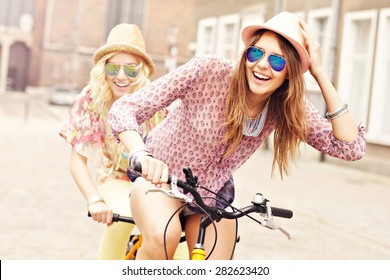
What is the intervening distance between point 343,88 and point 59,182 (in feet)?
32.5

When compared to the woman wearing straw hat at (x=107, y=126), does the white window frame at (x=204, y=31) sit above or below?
above

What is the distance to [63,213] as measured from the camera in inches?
384

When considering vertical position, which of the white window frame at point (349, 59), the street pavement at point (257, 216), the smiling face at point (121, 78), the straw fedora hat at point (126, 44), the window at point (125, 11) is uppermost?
the window at point (125, 11)

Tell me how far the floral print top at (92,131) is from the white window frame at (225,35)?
2203 centimetres

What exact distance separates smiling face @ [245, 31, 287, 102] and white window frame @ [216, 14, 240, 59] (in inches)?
903

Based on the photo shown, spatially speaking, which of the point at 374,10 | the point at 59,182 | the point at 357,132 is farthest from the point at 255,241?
the point at 374,10

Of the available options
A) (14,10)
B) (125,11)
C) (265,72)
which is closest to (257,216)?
(265,72)

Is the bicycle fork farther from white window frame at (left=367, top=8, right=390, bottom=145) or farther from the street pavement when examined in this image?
white window frame at (left=367, top=8, right=390, bottom=145)

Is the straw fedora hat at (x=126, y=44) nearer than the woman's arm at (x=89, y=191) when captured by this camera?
No

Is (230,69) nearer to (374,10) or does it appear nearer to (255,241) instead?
(255,241)

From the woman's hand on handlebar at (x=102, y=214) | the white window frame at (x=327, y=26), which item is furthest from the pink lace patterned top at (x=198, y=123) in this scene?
the white window frame at (x=327, y=26)

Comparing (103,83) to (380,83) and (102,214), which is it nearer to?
(102,214)

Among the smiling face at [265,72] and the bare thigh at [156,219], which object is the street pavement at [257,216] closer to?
the smiling face at [265,72]

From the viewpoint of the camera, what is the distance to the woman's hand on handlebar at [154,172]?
105 inches
